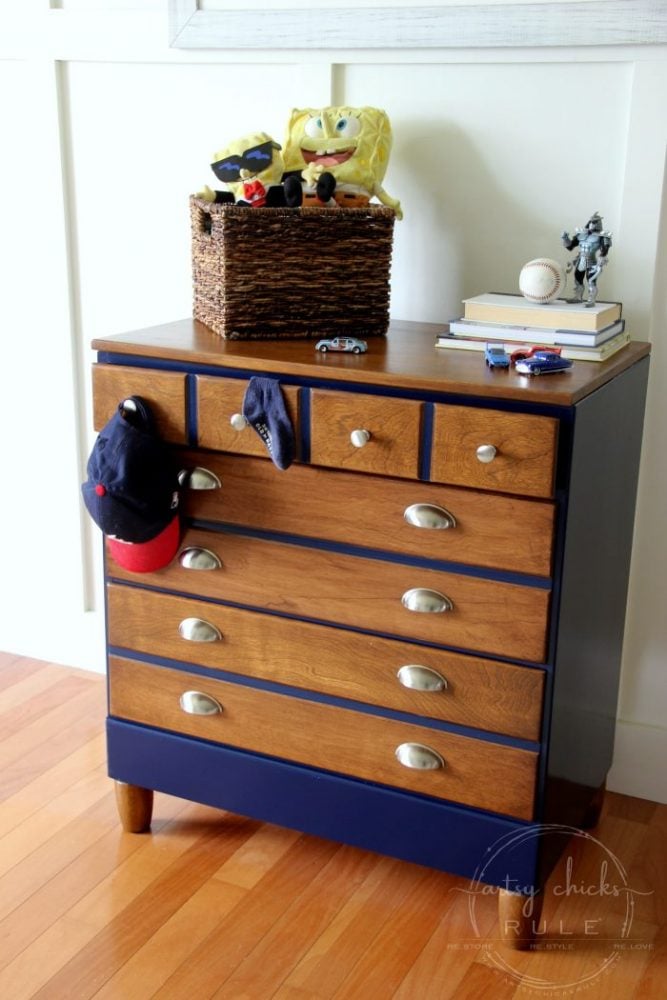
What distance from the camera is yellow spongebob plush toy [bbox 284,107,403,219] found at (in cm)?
191

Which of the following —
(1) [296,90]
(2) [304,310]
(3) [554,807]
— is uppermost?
(1) [296,90]

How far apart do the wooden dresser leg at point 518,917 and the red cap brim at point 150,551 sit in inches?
28.3

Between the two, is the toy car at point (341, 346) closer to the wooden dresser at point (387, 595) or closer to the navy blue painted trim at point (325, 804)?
the wooden dresser at point (387, 595)

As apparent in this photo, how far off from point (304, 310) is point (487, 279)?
1.28 feet

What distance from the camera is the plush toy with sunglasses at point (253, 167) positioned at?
1849 millimetres

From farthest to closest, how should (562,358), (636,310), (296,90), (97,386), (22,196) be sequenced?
(22,196) < (296,90) < (636,310) < (97,386) < (562,358)

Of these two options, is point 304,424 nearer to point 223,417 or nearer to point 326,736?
point 223,417

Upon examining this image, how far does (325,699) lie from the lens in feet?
5.88

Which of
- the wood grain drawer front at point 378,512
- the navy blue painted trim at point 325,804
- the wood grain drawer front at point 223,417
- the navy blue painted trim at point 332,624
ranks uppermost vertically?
the wood grain drawer front at point 223,417

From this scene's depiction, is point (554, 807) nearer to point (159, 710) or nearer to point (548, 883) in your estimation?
point (548, 883)

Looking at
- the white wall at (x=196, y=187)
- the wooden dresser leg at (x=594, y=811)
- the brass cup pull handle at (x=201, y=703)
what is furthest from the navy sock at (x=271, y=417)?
the wooden dresser leg at (x=594, y=811)

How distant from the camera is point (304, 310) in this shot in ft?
6.06

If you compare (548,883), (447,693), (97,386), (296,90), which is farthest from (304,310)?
(548,883)

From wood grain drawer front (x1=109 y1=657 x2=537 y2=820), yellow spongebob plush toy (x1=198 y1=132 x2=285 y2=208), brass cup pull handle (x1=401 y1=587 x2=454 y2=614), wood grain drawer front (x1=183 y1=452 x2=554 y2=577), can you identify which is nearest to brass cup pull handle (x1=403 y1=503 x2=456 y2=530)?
wood grain drawer front (x1=183 y1=452 x2=554 y2=577)
